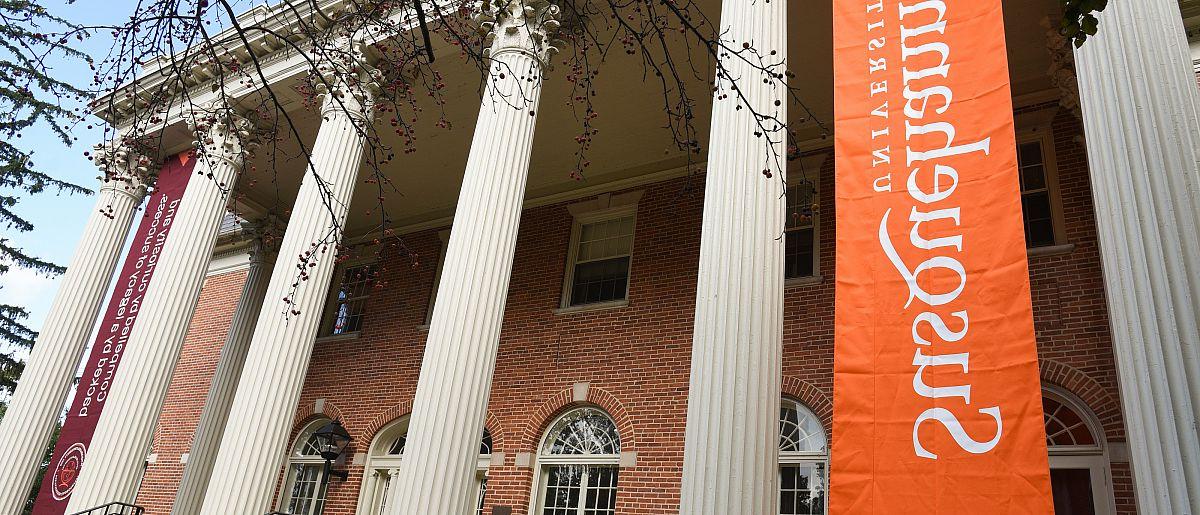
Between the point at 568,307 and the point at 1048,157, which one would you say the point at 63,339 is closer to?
the point at 568,307

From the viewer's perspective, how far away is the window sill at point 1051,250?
33.8ft

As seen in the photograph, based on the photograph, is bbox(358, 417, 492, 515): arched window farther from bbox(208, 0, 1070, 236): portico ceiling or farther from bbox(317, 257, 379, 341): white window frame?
bbox(208, 0, 1070, 236): portico ceiling

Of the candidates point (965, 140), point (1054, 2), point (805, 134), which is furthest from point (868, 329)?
point (805, 134)

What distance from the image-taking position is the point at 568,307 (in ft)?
48.1

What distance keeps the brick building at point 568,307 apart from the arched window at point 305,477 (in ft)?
0.22

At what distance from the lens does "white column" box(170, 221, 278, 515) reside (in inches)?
627

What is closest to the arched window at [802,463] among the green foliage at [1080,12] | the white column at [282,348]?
the white column at [282,348]

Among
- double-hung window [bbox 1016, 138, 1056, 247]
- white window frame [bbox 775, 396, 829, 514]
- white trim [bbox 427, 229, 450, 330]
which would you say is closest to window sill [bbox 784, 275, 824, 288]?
white window frame [bbox 775, 396, 829, 514]

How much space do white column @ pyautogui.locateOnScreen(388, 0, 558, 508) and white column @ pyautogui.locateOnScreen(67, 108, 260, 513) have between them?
326 cm

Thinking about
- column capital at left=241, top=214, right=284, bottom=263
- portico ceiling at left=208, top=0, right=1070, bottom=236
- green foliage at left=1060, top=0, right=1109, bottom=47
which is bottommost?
green foliage at left=1060, top=0, right=1109, bottom=47

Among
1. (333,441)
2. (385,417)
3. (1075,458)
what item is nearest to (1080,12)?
(1075,458)

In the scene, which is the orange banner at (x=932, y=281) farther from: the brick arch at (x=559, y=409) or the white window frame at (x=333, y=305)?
the white window frame at (x=333, y=305)

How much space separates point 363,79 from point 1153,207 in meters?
9.73

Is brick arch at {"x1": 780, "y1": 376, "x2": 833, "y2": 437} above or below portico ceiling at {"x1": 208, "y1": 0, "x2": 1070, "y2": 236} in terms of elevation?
below
